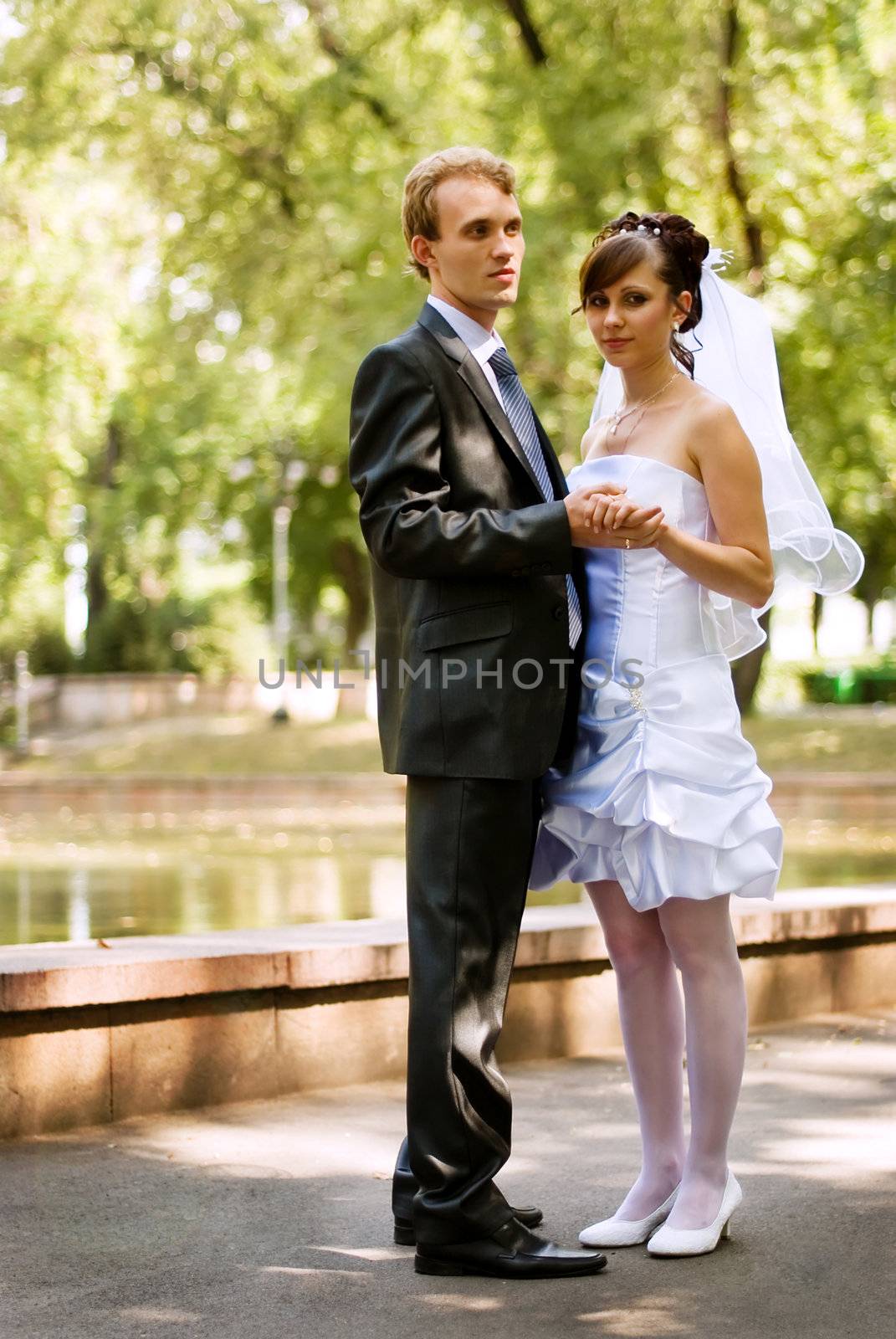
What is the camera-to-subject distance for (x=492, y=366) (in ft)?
12.0

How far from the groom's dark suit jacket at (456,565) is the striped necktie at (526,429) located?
109 millimetres

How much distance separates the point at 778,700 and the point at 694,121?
23.0 m

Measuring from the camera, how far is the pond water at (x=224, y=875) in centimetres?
889

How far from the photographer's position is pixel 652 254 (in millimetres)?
3652

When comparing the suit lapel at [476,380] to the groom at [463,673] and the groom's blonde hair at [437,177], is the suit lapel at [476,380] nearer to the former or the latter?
the groom at [463,673]

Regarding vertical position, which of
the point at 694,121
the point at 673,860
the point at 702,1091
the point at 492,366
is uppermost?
the point at 694,121

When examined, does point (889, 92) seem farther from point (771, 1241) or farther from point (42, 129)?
point (771, 1241)

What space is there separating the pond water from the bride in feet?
11.1

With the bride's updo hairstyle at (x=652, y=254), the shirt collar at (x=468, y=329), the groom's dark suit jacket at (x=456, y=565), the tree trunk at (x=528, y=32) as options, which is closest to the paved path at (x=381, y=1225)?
the groom's dark suit jacket at (x=456, y=565)

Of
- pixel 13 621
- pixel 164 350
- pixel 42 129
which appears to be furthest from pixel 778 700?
pixel 42 129

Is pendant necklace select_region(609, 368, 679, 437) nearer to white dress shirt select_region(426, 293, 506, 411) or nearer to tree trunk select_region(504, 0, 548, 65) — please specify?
white dress shirt select_region(426, 293, 506, 411)

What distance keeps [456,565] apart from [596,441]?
29.0 inches

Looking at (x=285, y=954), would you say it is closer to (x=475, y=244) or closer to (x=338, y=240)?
(x=475, y=244)

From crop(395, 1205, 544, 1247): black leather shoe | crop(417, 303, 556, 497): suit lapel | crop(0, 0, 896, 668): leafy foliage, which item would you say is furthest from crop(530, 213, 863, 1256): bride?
crop(0, 0, 896, 668): leafy foliage
